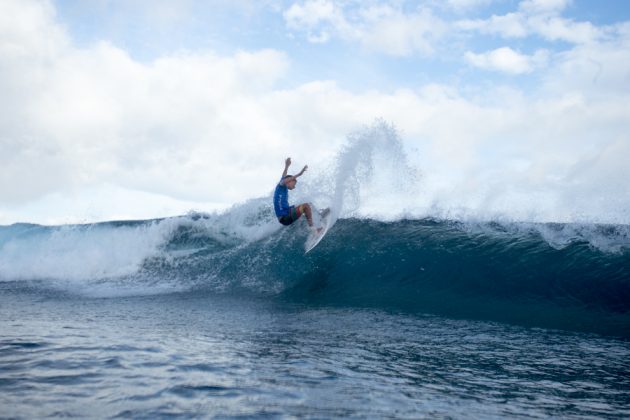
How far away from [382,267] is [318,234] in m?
1.94

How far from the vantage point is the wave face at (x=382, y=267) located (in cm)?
838

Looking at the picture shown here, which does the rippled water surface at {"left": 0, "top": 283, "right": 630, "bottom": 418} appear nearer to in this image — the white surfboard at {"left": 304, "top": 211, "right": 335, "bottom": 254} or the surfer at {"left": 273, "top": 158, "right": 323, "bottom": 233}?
the surfer at {"left": 273, "top": 158, "right": 323, "bottom": 233}

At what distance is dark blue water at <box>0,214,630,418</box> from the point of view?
131 inches

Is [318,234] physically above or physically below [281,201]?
below

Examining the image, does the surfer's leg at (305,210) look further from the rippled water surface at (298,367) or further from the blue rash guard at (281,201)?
the rippled water surface at (298,367)

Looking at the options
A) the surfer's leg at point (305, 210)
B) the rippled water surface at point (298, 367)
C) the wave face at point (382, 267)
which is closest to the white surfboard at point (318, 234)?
the wave face at point (382, 267)

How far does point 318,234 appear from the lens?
11578 millimetres

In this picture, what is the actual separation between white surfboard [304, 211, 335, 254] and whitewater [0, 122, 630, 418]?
0.84 ft

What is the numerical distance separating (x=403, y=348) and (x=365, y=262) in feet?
18.4

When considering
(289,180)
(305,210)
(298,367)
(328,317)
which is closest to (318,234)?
(305,210)

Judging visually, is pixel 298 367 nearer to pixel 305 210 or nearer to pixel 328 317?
pixel 328 317

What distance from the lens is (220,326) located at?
636 cm

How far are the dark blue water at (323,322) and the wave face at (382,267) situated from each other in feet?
0.16

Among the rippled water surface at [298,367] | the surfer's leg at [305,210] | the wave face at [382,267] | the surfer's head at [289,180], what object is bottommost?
the rippled water surface at [298,367]
